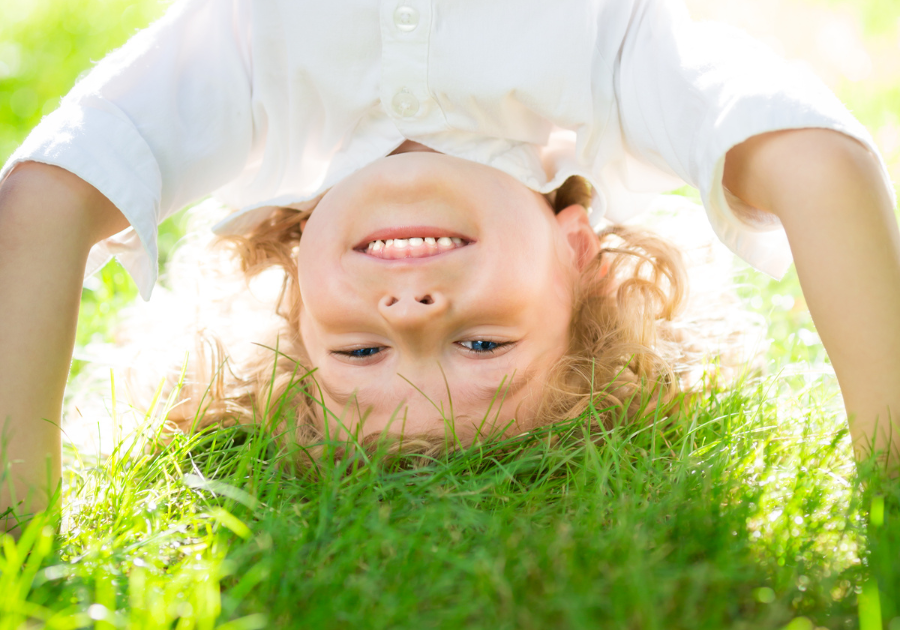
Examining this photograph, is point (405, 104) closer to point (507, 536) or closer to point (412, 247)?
point (412, 247)

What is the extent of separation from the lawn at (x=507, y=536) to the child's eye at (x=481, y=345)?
0.28 m

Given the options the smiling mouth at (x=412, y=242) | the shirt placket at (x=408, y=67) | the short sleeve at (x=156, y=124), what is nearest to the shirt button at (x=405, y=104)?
the shirt placket at (x=408, y=67)

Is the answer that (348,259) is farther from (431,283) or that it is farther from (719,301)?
(719,301)

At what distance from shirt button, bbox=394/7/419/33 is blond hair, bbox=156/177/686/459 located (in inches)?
28.5

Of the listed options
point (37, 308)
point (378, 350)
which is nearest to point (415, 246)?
point (378, 350)

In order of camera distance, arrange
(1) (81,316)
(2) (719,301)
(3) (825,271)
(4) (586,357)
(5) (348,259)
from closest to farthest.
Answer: (3) (825,271), (5) (348,259), (4) (586,357), (2) (719,301), (1) (81,316)

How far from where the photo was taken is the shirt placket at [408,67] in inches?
79.0

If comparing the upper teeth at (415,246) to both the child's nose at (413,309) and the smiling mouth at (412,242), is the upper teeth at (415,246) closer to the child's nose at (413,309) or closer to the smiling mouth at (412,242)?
the smiling mouth at (412,242)

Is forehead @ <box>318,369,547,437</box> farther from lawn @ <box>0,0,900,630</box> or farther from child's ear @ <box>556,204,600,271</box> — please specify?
child's ear @ <box>556,204,600,271</box>

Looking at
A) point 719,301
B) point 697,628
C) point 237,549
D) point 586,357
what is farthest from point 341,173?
point 697,628

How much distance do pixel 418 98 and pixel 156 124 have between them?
0.70 metres

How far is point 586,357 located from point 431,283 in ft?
1.76

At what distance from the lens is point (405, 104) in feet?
6.95

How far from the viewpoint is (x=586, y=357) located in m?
2.16
